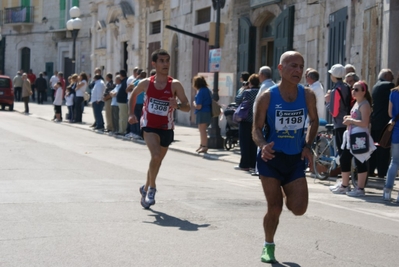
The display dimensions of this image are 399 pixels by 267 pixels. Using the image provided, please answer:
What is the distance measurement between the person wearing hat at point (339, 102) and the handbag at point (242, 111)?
224 cm

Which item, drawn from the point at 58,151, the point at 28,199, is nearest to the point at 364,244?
the point at 28,199

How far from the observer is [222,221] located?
8.84 metres

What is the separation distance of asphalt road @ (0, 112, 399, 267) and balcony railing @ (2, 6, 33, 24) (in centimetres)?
4196

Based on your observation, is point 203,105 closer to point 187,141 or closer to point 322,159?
point 187,141

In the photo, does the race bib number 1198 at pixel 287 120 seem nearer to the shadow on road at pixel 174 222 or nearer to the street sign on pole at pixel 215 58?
the shadow on road at pixel 174 222

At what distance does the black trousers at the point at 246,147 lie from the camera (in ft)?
50.6

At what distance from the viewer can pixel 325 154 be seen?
553 inches

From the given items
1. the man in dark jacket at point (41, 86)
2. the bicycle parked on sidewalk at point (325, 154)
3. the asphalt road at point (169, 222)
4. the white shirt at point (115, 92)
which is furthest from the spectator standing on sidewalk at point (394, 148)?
the man in dark jacket at point (41, 86)

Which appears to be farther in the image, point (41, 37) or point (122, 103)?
point (41, 37)

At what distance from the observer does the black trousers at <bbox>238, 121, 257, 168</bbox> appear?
1544 cm

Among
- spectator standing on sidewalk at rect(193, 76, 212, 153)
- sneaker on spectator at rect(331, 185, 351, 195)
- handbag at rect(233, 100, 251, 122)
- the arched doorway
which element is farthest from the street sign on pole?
the arched doorway

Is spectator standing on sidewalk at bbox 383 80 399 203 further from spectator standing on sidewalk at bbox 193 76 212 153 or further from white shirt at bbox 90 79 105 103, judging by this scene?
white shirt at bbox 90 79 105 103

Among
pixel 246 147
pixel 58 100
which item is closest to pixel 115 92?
pixel 58 100

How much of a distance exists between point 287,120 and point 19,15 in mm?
50852
